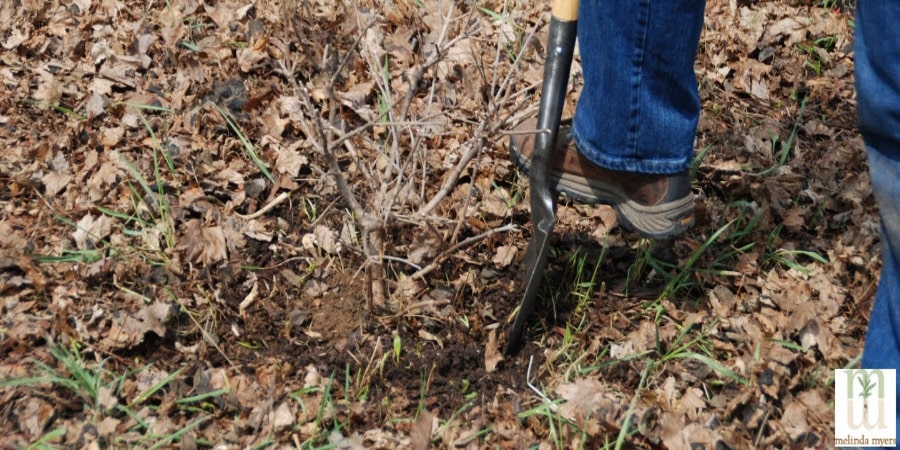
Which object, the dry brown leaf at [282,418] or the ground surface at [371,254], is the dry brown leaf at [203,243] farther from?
the dry brown leaf at [282,418]

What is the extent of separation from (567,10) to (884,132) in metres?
0.90

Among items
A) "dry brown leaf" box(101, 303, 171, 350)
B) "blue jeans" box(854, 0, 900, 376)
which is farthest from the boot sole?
"dry brown leaf" box(101, 303, 171, 350)

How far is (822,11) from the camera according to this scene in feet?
13.0

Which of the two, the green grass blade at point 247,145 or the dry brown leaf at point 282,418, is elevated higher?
the green grass blade at point 247,145

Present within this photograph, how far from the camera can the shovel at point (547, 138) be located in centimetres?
232

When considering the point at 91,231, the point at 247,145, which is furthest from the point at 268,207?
the point at 91,231

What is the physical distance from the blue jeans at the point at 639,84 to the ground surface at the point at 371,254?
25cm

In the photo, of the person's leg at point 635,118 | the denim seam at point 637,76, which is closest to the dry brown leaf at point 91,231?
the person's leg at point 635,118

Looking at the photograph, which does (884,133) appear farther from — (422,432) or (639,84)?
(422,432)

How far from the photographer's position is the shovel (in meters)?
2.32

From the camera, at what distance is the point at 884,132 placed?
6.15ft

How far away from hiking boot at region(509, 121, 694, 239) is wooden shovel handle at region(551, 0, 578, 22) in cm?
37

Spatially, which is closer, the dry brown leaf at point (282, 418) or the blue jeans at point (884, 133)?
the blue jeans at point (884, 133)

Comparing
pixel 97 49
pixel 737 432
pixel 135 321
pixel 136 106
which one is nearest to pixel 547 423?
pixel 737 432
